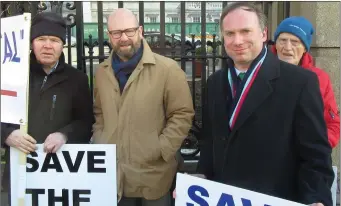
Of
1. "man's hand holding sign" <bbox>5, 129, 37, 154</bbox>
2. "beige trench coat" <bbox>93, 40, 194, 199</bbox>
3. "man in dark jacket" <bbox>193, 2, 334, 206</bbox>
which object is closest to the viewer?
"man in dark jacket" <bbox>193, 2, 334, 206</bbox>

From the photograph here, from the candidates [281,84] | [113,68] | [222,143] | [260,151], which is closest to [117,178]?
[113,68]

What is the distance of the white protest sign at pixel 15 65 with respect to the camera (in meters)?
2.74

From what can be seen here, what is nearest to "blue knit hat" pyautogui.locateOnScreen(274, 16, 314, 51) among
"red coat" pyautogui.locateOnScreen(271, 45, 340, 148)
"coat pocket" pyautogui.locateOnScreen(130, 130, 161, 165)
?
"red coat" pyautogui.locateOnScreen(271, 45, 340, 148)

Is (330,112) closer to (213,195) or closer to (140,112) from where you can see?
(213,195)

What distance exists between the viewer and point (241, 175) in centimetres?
234

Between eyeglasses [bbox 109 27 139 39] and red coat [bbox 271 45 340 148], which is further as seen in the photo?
eyeglasses [bbox 109 27 139 39]

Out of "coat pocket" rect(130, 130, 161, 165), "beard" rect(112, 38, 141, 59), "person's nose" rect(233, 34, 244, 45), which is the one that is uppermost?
"person's nose" rect(233, 34, 244, 45)

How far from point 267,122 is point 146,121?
1.03 meters

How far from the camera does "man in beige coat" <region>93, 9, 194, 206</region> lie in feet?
9.89

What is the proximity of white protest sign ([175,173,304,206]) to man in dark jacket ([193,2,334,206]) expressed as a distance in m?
0.10

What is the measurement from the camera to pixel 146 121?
119 inches

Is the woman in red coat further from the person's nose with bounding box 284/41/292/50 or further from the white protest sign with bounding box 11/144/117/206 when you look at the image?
the white protest sign with bounding box 11/144/117/206

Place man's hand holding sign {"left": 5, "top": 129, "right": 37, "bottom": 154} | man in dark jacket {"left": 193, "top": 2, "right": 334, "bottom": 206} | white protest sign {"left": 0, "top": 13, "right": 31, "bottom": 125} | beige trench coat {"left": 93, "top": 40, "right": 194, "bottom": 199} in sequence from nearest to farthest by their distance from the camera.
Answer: man in dark jacket {"left": 193, "top": 2, "right": 334, "bottom": 206} → white protest sign {"left": 0, "top": 13, "right": 31, "bottom": 125} → man's hand holding sign {"left": 5, "top": 129, "right": 37, "bottom": 154} → beige trench coat {"left": 93, "top": 40, "right": 194, "bottom": 199}

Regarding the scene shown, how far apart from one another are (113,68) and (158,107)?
43cm
